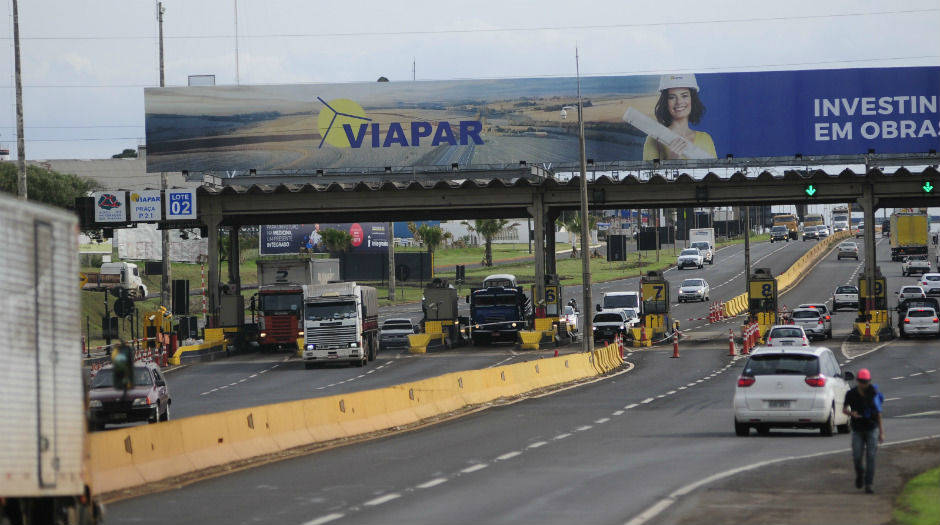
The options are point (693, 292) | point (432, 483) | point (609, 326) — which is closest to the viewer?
point (432, 483)

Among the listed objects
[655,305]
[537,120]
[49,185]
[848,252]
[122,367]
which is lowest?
[655,305]

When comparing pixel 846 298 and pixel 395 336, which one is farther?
pixel 846 298

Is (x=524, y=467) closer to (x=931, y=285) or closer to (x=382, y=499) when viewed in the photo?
(x=382, y=499)

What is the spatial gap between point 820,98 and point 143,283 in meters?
53.1

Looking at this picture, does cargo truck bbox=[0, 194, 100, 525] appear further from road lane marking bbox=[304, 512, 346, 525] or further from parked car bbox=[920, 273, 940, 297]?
parked car bbox=[920, 273, 940, 297]

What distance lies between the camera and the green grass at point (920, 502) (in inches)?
573

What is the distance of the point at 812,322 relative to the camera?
2339 inches

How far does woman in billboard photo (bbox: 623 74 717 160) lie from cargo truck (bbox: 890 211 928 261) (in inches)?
2082

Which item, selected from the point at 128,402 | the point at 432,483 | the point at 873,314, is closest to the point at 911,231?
the point at 873,314

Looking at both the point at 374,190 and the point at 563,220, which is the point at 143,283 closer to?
the point at 374,190

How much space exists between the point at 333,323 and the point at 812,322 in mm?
21553

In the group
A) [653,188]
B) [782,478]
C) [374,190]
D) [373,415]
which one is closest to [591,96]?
[653,188]

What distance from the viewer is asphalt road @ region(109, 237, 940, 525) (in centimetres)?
1561

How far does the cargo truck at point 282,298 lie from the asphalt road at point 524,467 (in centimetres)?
2399
